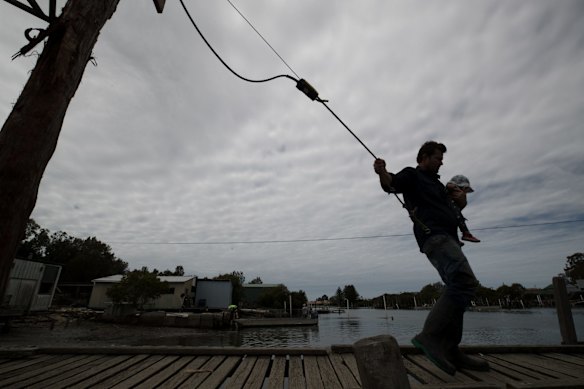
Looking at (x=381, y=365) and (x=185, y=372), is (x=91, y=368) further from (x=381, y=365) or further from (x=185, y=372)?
(x=381, y=365)

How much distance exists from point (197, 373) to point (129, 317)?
36404 mm

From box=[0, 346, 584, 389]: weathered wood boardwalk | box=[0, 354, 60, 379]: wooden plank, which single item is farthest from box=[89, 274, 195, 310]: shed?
box=[0, 346, 584, 389]: weathered wood boardwalk

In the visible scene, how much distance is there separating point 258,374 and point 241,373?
0.18 m

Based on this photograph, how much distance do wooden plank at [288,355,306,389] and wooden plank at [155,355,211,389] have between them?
1012mm

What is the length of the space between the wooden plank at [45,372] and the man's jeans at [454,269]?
3.94 metres

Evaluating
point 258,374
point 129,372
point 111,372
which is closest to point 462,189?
point 258,374

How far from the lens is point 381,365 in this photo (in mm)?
1249

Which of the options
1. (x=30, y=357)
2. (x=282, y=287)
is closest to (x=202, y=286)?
(x=282, y=287)

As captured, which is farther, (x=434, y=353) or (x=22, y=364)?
(x=22, y=364)

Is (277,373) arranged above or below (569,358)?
below

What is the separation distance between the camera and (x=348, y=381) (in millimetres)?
2590

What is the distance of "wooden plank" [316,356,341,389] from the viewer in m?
2.54

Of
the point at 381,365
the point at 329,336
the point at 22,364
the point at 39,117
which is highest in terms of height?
the point at 39,117

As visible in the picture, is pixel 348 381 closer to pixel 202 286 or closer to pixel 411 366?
pixel 411 366
